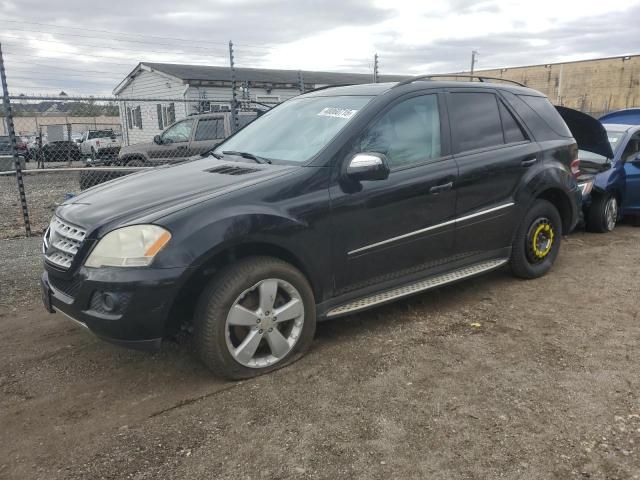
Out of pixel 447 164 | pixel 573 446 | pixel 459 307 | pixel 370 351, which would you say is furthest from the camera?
pixel 459 307

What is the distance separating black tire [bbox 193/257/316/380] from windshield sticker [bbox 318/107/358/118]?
1.22 metres

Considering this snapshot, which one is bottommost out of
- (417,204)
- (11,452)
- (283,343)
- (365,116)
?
(11,452)

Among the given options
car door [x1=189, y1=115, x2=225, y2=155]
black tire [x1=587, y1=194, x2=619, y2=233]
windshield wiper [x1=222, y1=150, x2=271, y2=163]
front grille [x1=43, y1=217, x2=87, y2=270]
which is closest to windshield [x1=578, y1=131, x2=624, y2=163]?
black tire [x1=587, y1=194, x2=619, y2=233]

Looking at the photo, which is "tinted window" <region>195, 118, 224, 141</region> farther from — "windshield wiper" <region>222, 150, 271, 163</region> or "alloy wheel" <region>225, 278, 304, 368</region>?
"alloy wheel" <region>225, 278, 304, 368</region>

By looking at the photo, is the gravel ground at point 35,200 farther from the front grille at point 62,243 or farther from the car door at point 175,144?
the front grille at point 62,243

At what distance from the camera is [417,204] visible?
386cm

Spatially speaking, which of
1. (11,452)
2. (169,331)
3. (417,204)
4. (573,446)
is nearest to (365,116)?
(417,204)

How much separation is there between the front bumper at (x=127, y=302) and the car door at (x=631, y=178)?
6572 mm

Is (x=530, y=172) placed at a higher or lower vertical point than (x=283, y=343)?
higher

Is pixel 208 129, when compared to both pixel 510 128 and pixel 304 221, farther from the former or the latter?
pixel 304 221

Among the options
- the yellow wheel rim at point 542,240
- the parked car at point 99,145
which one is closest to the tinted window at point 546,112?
the yellow wheel rim at point 542,240

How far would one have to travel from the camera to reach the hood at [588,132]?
6.72m

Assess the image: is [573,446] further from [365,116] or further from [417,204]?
[365,116]

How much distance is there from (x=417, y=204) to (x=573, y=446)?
6.14 feet
